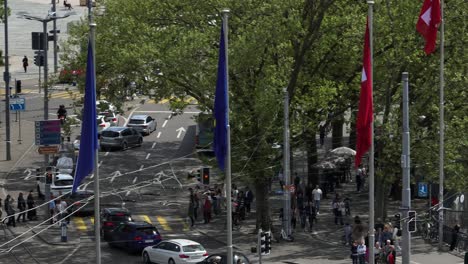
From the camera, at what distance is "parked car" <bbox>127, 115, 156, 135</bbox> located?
266 feet

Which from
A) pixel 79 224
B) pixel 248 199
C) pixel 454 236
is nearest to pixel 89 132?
pixel 454 236

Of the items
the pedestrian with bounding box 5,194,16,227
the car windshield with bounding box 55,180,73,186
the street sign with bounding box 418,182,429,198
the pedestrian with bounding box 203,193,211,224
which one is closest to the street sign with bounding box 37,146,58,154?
the car windshield with bounding box 55,180,73,186

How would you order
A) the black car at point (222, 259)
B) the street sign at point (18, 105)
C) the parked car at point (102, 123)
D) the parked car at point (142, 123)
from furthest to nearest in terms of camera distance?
the parked car at point (142, 123)
the parked car at point (102, 123)
the street sign at point (18, 105)
the black car at point (222, 259)

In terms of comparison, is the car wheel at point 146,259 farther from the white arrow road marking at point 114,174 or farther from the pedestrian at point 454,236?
the white arrow road marking at point 114,174

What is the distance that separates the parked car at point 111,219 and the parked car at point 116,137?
19.4 m

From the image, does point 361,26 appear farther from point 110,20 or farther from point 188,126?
point 188,126

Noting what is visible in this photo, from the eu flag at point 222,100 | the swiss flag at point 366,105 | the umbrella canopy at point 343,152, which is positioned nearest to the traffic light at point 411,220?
the swiss flag at point 366,105

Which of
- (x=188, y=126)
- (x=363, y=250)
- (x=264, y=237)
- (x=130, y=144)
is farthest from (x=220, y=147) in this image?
(x=188, y=126)

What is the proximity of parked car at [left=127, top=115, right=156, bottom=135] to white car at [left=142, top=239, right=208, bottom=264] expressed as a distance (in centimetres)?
3152

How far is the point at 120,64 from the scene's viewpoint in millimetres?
54906

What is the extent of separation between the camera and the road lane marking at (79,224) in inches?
2312

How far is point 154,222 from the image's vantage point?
60.2 meters

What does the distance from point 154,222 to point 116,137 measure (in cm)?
1675

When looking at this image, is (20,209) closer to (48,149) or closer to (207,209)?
(48,149)
